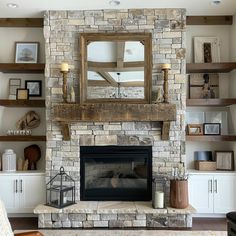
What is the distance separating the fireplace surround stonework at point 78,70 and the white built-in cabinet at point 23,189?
238 millimetres

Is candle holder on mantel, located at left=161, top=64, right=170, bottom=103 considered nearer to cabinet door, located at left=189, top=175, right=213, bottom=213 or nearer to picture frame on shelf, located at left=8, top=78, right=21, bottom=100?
cabinet door, located at left=189, top=175, right=213, bottom=213

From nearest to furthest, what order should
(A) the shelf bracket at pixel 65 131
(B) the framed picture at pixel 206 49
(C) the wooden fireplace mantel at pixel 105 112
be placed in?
(C) the wooden fireplace mantel at pixel 105 112
(A) the shelf bracket at pixel 65 131
(B) the framed picture at pixel 206 49

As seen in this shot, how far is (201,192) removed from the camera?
479cm

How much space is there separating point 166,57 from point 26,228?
306cm

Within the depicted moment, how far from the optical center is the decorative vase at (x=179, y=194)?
14.3 ft

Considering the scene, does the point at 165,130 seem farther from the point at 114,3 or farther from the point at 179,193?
the point at 114,3

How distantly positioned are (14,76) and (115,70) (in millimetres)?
1704

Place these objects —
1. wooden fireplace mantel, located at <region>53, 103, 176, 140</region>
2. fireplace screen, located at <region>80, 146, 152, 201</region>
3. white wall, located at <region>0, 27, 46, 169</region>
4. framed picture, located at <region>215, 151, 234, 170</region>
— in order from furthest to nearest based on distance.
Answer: white wall, located at <region>0, 27, 46, 169</region> < framed picture, located at <region>215, 151, 234, 170</region> < fireplace screen, located at <region>80, 146, 152, 201</region> < wooden fireplace mantel, located at <region>53, 103, 176, 140</region>

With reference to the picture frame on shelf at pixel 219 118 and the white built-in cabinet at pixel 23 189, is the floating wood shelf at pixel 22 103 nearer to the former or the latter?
the white built-in cabinet at pixel 23 189

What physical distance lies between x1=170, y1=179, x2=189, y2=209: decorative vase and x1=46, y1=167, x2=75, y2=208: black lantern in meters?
1.39

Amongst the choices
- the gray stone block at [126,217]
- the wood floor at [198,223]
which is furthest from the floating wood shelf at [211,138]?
the gray stone block at [126,217]

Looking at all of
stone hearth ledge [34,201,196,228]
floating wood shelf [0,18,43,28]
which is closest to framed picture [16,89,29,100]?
floating wood shelf [0,18,43,28]

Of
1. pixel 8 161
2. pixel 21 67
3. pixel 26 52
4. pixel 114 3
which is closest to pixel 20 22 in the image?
pixel 26 52

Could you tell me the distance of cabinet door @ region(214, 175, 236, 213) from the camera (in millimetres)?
4754
